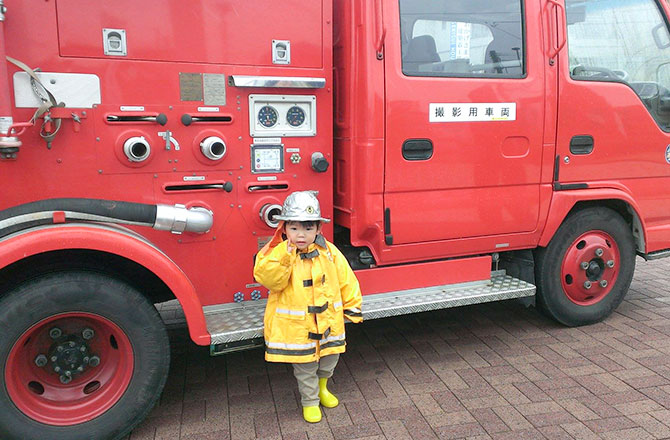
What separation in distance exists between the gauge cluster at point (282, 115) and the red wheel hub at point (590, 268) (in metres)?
2.32

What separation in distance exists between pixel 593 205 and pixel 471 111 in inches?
55.4

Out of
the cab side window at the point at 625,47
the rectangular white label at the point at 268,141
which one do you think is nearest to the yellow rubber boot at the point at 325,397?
the rectangular white label at the point at 268,141

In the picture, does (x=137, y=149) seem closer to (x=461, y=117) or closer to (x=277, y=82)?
(x=277, y=82)

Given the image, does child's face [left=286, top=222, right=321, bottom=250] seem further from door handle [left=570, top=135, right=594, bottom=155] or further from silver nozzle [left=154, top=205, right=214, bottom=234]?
door handle [left=570, top=135, right=594, bottom=155]

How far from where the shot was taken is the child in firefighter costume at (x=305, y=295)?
294cm

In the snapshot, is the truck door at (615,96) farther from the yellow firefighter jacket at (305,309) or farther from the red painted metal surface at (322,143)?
the yellow firefighter jacket at (305,309)

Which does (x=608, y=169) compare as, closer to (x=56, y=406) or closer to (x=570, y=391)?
(x=570, y=391)

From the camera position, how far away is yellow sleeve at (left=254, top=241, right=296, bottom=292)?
2895 mm

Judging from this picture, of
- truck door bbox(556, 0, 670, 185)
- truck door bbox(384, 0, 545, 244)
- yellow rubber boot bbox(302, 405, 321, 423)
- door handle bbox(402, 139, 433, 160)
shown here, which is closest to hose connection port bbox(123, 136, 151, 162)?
truck door bbox(384, 0, 545, 244)

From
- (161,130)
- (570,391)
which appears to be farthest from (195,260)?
(570,391)

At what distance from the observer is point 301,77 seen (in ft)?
10.7

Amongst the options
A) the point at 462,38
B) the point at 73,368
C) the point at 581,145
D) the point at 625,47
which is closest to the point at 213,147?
the point at 73,368

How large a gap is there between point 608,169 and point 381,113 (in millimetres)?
1947

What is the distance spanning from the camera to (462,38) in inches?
145
